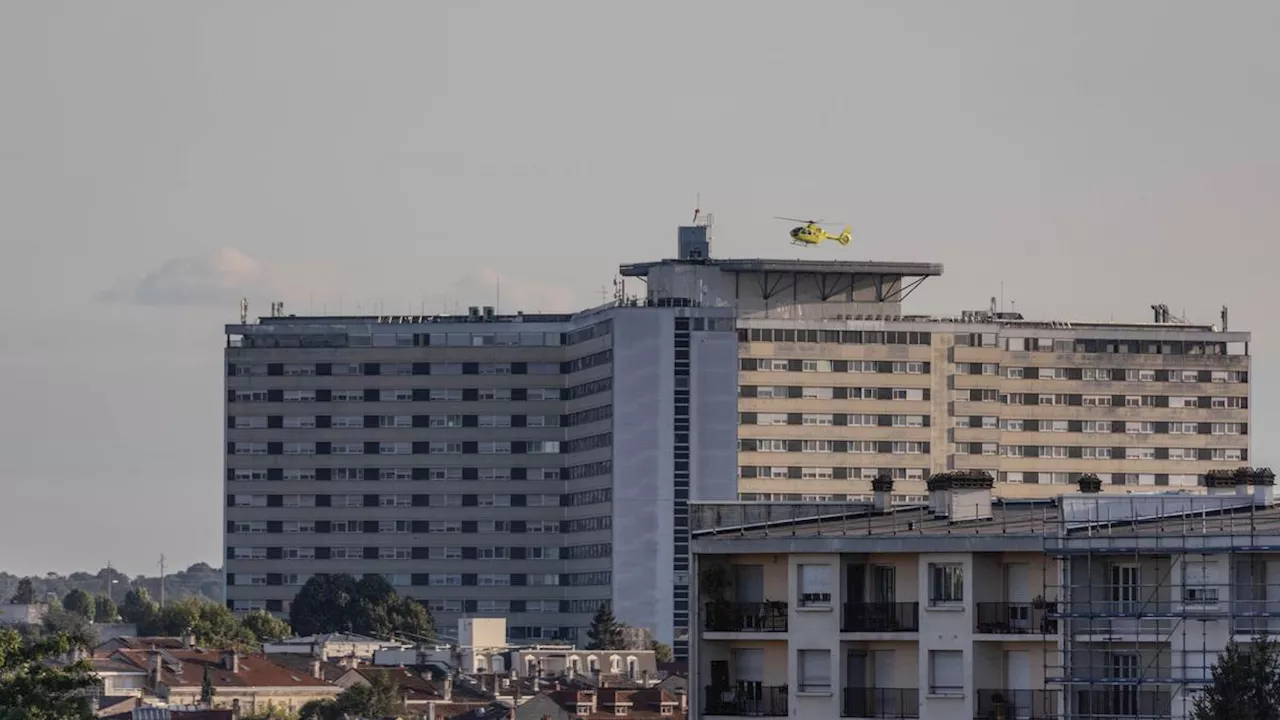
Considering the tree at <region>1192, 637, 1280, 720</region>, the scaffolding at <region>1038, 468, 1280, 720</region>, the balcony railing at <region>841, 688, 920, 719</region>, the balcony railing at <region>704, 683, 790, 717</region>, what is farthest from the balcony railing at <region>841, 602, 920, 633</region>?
the tree at <region>1192, 637, 1280, 720</region>

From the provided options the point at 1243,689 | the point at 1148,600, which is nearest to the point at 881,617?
the point at 1148,600

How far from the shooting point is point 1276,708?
87562 millimetres

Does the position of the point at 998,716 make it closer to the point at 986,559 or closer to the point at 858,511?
the point at 986,559

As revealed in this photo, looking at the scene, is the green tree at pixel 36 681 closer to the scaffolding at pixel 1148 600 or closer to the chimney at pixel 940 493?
the chimney at pixel 940 493

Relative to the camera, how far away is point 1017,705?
98.2 m

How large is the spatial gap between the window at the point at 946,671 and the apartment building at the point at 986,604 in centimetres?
5

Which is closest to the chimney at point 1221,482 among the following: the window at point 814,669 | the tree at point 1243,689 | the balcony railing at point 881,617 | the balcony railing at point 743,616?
the balcony railing at point 881,617

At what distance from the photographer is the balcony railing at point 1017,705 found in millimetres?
96812

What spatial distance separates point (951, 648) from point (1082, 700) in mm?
4532

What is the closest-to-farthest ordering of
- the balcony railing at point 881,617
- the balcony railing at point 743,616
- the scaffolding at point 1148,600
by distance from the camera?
the scaffolding at point 1148,600, the balcony railing at point 881,617, the balcony railing at point 743,616

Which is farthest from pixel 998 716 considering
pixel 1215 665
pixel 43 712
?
pixel 43 712

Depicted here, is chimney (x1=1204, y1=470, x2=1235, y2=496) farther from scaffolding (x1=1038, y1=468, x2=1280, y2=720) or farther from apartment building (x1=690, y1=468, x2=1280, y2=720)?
scaffolding (x1=1038, y1=468, x2=1280, y2=720)

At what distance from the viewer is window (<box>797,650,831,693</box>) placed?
101 metres

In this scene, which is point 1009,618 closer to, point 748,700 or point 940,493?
point 748,700
